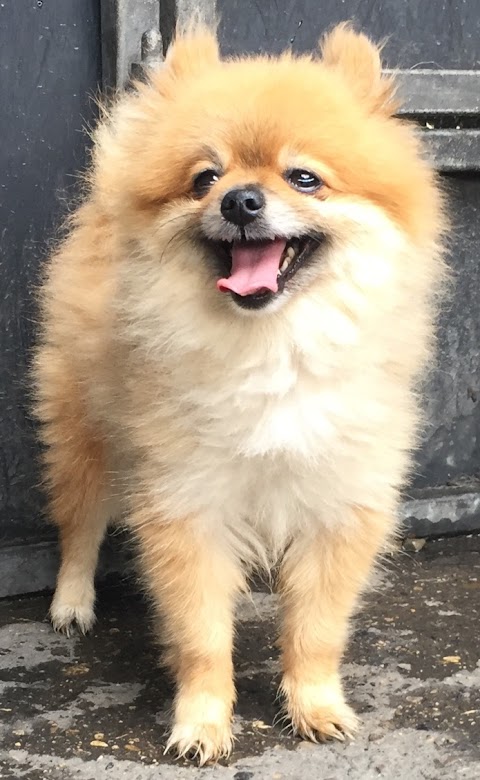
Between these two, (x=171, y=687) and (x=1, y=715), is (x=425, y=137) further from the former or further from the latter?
(x=1, y=715)

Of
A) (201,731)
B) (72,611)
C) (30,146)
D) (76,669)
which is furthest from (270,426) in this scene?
(30,146)

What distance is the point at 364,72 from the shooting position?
252cm

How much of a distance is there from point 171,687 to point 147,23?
221cm

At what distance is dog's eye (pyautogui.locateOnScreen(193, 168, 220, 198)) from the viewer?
232 centimetres

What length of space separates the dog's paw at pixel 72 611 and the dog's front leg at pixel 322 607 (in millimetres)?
950

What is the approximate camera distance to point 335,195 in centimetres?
226

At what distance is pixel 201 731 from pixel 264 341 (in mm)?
1052

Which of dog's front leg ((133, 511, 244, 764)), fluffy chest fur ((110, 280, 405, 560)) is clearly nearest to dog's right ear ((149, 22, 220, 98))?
fluffy chest fur ((110, 280, 405, 560))

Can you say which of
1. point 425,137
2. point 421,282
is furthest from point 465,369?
point 421,282

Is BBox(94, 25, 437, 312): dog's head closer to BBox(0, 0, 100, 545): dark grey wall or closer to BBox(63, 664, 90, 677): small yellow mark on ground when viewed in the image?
BBox(0, 0, 100, 545): dark grey wall

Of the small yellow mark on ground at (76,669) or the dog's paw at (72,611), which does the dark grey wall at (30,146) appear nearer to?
the dog's paw at (72,611)

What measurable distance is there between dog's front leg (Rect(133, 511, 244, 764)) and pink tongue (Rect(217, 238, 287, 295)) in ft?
2.12

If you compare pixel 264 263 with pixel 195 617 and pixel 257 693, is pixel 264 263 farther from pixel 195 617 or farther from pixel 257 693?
pixel 257 693

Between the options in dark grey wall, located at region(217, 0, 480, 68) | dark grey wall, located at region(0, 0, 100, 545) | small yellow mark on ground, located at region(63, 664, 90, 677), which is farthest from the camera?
dark grey wall, located at region(217, 0, 480, 68)
